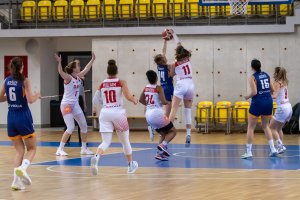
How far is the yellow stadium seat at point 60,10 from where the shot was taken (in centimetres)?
3172

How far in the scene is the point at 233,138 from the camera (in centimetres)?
2614

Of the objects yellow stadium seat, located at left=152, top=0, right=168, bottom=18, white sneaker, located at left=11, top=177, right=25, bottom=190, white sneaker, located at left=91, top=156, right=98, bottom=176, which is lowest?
white sneaker, located at left=11, top=177, right=25, bottom=190

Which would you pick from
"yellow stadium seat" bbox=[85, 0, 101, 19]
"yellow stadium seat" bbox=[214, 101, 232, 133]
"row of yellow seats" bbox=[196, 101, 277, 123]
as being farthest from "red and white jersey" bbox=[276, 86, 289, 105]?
"yellow stadium seat" bbox=[85, 0, 101, 19]

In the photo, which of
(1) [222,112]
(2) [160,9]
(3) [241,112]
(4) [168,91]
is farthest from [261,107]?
(2) [160,9]

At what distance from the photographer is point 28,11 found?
1272 inches

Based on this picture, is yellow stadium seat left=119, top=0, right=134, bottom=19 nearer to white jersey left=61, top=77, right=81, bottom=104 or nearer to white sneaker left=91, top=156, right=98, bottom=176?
white jersey left=61, top=77, right=81, bottom=104

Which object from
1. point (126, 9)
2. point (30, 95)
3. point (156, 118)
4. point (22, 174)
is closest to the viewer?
point (22, 174)

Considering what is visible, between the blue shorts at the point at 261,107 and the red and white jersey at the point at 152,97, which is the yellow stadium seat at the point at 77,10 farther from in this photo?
the red and white jersey at the point at 152,97

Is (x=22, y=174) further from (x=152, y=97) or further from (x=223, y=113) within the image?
(x=223, y=113)

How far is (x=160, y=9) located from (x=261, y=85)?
43.6ft

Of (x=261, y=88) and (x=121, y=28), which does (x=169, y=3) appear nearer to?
(x=121, y=28)

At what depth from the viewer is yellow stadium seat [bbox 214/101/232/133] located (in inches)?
1139

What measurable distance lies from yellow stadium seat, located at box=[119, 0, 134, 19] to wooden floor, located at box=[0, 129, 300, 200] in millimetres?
13927

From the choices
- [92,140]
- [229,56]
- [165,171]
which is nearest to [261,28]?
[229,56]
